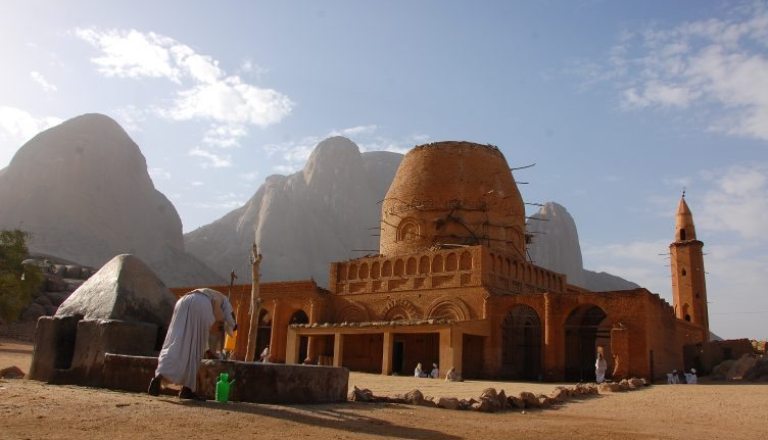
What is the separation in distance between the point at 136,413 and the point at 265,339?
27.2 m

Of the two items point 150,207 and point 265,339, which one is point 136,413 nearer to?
point 265,339

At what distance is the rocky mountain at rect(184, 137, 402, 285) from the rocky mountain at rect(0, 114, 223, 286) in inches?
404

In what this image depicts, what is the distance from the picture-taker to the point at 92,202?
214ft

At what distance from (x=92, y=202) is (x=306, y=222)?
2997cm

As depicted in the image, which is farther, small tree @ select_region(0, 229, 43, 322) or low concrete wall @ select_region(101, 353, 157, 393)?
small tree @ select_region(0, 229, 43, 322)

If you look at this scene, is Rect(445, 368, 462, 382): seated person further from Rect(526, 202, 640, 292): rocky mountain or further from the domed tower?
Rect(526, 202, 640, 292): rocky mountain

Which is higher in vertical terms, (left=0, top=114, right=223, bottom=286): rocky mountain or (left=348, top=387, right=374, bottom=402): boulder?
(left=0, top=114, right=223, bottom=286): rocky mountain

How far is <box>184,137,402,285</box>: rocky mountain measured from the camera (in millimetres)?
82625

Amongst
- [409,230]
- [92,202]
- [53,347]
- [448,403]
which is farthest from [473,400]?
[92,202]

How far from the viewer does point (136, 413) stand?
6125 mm

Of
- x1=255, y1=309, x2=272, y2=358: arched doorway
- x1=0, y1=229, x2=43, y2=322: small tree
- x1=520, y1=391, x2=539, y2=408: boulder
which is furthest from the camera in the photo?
x1=255, y1=309, x2=272, y2=358: arched doorway

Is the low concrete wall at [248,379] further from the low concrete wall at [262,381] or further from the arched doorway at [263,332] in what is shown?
the arched doorway at [263,332]

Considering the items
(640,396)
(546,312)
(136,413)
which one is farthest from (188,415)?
(546,312)

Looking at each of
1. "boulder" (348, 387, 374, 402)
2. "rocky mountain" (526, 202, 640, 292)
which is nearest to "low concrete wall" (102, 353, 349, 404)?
"boulder" (348, 387, 374, 402)
